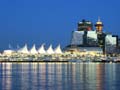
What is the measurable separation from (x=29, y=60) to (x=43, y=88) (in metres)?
146

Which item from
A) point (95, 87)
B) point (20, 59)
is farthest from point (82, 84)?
point (20, 59)

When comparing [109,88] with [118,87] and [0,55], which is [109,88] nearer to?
[118,87]

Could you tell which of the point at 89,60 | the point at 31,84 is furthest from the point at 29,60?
A: the point at 31,84

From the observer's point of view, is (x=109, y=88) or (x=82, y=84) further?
(x=82, y=84)

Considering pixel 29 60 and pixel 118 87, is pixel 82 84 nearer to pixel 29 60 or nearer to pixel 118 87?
pixel 118 87

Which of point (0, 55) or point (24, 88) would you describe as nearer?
point (24, 88)

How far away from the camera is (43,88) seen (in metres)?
45.2

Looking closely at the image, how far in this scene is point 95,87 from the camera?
4584 cm

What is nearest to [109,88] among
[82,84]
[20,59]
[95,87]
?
[95,87]

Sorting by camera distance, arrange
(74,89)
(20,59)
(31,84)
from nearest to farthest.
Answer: (74,89) < (31,84) < (20,59)

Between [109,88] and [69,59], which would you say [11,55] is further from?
[109,88]

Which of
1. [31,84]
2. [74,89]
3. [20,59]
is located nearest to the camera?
[74,89]

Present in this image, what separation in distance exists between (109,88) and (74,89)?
2.68 metres

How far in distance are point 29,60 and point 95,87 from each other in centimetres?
14606
